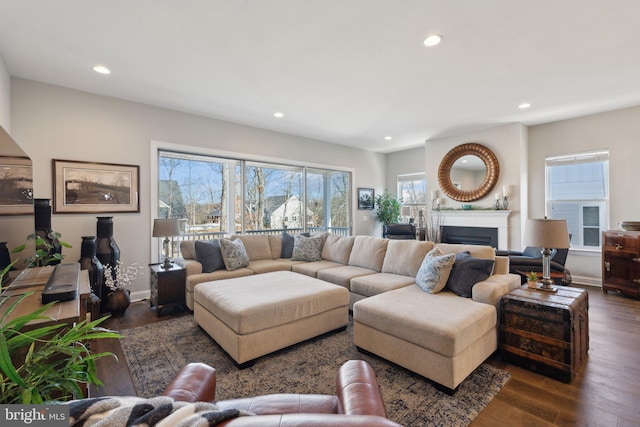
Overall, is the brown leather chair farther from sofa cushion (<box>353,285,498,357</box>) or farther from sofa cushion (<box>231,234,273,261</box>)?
sofa cushion (<box>231,234,273,261</box>)

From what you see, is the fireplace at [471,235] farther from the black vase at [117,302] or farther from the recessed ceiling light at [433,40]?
the black vase at [117,302]

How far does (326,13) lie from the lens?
2172 millimetres

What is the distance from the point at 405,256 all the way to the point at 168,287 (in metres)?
2.84

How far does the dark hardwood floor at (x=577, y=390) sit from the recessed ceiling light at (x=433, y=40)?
108 inches

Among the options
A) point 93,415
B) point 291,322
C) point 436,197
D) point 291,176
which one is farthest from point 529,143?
point 93,415

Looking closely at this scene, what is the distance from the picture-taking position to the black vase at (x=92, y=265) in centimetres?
319

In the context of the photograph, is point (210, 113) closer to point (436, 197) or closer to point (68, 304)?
point (68, 304)

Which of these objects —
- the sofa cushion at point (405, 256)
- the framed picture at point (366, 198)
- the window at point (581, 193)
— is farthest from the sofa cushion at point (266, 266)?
the window at point (581, 193)

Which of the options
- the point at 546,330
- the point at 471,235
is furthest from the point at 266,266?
the point at 471,235

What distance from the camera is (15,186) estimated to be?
1624 millimetres

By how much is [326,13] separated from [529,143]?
4.85 meters

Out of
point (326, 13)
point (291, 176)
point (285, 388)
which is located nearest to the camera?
point (285, 388)

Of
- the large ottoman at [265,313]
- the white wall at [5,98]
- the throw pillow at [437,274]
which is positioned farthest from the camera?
the white wall at [5,98]

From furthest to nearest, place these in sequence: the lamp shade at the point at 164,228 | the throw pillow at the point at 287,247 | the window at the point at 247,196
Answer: the throw pillow at the point at 287,247, the window at the point at 247,196, the lamp shade at the point at 164,228
